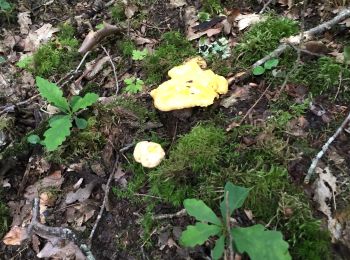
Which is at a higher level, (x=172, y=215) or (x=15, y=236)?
(x=172, y=215)

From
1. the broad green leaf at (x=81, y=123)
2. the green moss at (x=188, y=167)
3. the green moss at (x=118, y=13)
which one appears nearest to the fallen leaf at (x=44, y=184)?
the broad green leaf at (x=81, y=123)

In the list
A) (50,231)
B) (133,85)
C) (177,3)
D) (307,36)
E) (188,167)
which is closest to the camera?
(188,167)

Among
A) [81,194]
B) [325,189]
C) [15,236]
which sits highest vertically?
[325,189]

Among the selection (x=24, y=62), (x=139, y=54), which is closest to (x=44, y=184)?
(x=139, y=54)

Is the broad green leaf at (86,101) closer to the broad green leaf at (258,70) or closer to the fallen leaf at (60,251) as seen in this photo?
the fallen leaf at (60,251)

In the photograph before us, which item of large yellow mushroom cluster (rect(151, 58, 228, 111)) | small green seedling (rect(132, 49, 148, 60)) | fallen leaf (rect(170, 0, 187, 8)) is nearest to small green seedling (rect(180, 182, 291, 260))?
large yellow mushroom cluster (rect(151, 58, 228, 111))

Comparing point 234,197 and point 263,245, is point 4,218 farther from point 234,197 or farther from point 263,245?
point 263,245

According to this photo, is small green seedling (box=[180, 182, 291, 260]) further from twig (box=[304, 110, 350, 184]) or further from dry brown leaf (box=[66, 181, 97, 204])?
dry brown leaf (box=[66, 181, 97, 204])
